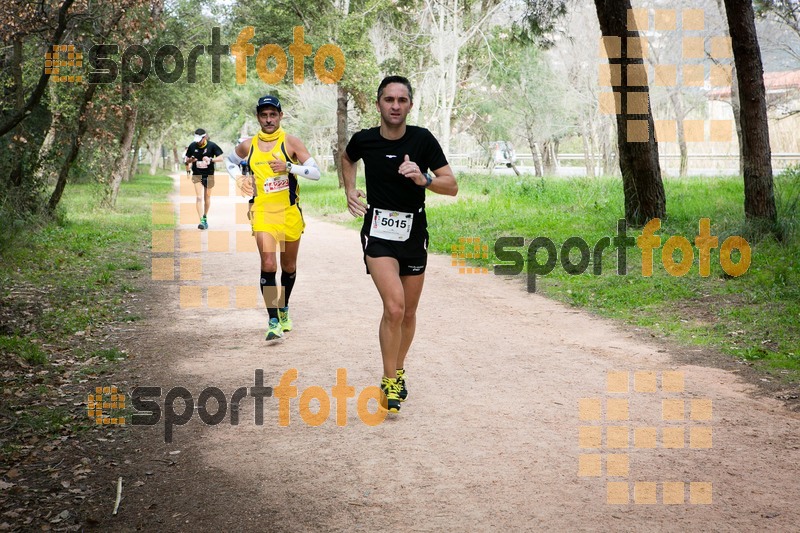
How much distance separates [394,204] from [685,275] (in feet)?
22.6

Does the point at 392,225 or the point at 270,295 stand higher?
the point at 392,225

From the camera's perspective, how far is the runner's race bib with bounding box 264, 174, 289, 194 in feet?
28.0

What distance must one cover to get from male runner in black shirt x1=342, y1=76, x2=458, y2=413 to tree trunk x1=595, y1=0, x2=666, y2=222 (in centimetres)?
989

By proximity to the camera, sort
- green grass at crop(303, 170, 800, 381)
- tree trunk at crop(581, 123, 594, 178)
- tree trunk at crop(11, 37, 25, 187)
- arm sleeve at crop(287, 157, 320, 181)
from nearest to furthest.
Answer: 1. arm sleeve at crop(287, 157, 320, 181)
2. green grass at crop(303, 170, 800, 381)
3. tree trunk at crop(11, 37, 25, 187)
4. tree trunk at crop(581, 123, 594, 178)

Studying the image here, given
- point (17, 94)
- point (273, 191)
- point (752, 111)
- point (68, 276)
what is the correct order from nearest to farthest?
point (273, 191) → point (17, 94) → point (68, 276) → point (752, 111)

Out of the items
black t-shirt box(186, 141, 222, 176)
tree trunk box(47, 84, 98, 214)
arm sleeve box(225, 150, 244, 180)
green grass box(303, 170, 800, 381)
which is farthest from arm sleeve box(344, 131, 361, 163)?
tree trunk box(47, 84, 98, 214)

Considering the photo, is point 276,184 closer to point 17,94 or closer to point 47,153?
point 17,94

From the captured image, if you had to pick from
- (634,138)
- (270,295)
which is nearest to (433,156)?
(270,295)

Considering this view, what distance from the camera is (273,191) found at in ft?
28.1

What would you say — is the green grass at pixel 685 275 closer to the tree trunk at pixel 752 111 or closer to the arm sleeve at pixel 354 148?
the tree trunk at pixel 752 111

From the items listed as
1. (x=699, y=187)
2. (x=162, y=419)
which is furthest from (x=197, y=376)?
(x=699, y=187)

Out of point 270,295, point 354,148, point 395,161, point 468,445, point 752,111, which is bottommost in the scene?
point 468,445

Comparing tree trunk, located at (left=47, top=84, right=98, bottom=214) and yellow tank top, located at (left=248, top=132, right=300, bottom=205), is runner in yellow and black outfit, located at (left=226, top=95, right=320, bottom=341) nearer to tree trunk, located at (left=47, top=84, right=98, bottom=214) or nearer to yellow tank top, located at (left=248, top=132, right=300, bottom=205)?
yellow tank top, located at (left=248, top=132, right=300, bottom=205)

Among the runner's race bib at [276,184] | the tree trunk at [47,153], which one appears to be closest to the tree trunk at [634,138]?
the runner's race bib at [276,184]
